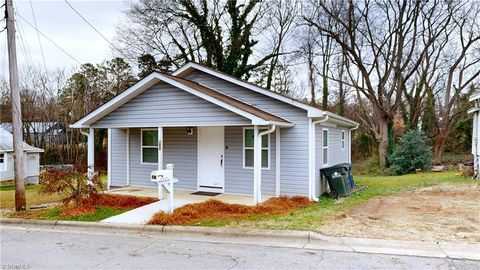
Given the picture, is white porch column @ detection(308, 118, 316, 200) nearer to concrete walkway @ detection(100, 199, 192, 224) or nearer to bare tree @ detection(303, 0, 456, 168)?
concrete walkway @ detection(100, 199, 192, 224)

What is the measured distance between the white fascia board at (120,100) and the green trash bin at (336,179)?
5840 millimetres

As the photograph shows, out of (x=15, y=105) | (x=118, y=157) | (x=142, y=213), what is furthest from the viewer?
(x=118, y=157)

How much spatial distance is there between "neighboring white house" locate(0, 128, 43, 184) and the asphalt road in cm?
1389

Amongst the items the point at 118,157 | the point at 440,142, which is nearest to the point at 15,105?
the point at 118,157

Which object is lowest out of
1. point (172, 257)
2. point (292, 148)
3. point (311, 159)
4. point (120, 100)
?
point (172, 257)

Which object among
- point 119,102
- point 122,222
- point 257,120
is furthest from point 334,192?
point 119,102

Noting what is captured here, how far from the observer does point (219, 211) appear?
8.41 m

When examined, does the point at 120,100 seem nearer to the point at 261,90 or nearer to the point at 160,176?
the point at 160,176

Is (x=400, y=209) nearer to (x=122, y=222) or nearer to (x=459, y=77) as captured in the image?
(x=122, y=222)

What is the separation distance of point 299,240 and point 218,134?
5823 mm

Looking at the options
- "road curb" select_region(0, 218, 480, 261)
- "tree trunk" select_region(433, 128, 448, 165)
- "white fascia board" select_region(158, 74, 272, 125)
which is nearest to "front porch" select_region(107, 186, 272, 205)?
"white fascia board" select_region(158, 74, 272, 125)

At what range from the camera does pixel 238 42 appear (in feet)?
87.4

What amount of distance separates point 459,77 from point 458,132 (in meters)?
4.56

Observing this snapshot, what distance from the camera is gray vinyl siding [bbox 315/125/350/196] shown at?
35.2 ft
